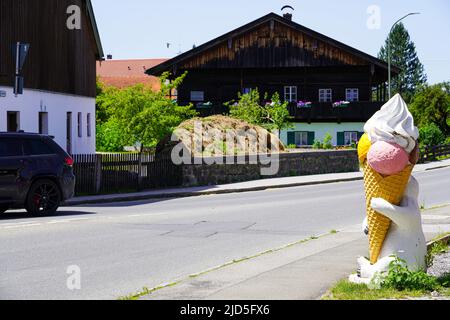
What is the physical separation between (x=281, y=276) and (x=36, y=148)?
35.1 ft

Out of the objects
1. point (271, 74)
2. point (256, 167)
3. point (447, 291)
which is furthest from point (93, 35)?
point (447, 291)

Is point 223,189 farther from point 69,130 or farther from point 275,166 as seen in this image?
point 69,130

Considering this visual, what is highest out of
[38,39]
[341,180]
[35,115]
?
[38,39]

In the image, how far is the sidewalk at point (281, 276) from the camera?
27.6 feet

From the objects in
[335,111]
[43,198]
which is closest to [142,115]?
[335,111]

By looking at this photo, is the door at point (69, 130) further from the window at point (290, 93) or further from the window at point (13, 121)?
the window at point (290, 93)

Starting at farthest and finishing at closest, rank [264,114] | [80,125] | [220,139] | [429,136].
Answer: [429,136] < [264,114] < [80,125] < [220,139]

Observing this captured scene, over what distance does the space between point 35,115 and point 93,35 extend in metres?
11.3

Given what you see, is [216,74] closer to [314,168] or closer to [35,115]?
[314,168]

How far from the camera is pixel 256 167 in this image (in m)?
34.5

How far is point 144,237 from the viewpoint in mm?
14648

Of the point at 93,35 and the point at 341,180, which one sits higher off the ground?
the point at 93,35

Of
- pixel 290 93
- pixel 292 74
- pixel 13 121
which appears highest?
pixel 292 74
